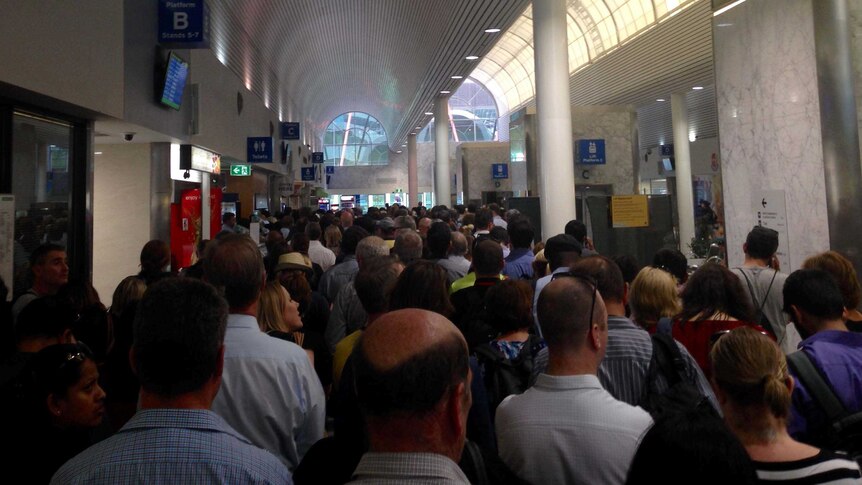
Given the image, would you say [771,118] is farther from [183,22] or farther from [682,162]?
[682,162]

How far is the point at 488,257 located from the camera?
4715 millimetres

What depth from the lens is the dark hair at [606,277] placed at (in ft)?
10.2

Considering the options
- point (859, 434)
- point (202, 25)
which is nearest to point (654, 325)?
point (859, 434)

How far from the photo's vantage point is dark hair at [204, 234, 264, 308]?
9.01 feet

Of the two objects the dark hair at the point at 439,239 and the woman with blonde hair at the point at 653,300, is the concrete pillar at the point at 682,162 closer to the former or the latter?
the dark hair at the point at 439,239

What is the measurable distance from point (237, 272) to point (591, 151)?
13.9m

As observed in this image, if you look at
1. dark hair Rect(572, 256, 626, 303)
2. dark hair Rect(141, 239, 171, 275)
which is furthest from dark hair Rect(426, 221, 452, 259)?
dark hair Rect(572, 256, 626, 303)

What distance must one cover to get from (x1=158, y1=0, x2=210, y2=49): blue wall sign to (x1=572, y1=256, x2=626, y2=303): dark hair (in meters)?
9.03

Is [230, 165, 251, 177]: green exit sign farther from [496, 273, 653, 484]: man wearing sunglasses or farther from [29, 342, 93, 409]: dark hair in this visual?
[496, 273, 653, 484]: man wearing sunglasses

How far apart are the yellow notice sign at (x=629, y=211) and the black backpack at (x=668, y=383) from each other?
7.23 m

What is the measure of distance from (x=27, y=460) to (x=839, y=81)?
20.1 ft

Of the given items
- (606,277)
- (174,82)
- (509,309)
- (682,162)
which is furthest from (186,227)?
(682,162)

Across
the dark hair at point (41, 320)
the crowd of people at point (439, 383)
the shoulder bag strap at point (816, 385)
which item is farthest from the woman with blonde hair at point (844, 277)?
the dark hair at point (41, 320)

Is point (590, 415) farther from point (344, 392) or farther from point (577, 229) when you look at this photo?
point (577, 229)
